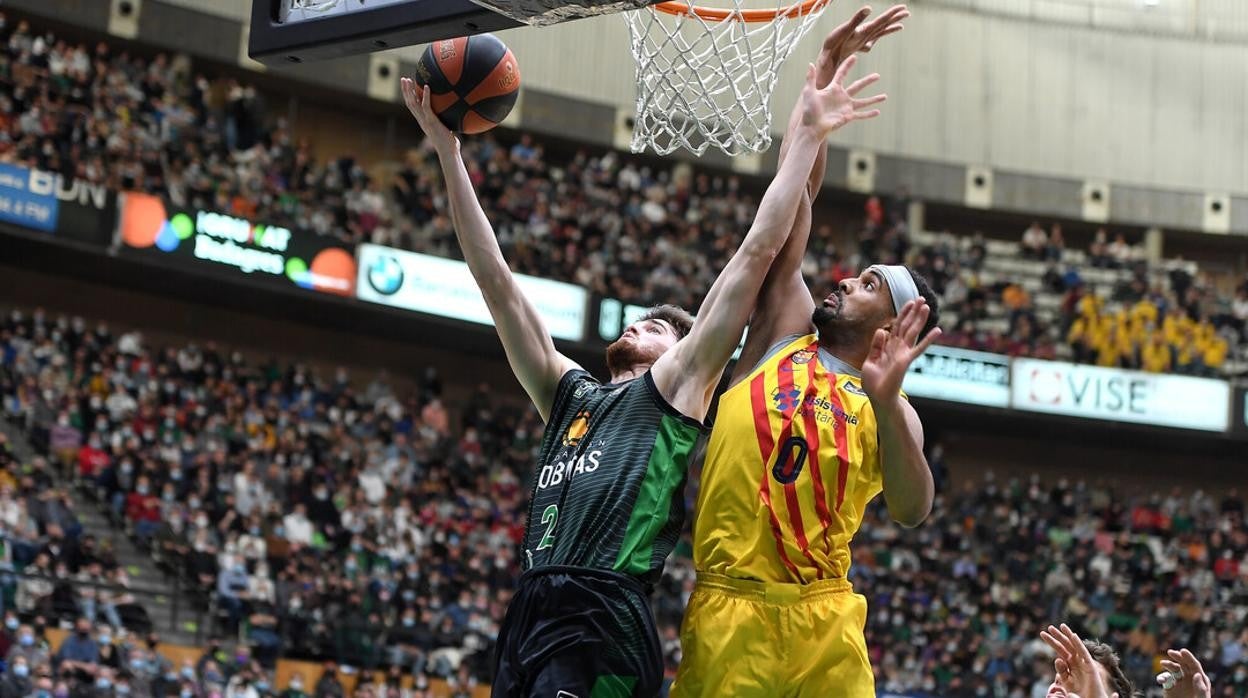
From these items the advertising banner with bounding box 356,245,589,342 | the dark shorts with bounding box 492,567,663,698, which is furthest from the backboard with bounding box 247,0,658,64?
the advertising banner with bounding box 356,245,589,342

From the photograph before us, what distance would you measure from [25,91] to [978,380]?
1441 cm

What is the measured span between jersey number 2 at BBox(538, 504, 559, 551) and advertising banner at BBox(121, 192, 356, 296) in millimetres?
16258

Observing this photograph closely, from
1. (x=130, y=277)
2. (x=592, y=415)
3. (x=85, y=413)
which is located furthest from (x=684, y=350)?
(x=130, y=277)

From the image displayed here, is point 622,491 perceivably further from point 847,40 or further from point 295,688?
point 295,688

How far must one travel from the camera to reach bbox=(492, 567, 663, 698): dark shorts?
166 inches

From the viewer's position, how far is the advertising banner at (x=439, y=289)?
2117cm

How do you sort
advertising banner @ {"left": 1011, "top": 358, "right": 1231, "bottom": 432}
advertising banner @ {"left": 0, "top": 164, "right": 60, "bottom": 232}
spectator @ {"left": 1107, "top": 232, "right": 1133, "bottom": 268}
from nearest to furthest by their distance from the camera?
advertising banner @ {"left": 0, "top": 164, "right": 60, "bottom": 232}, advertising banner @ {"left": 1011, "top": 358, "right": 1231, "bottom": 432}, spectator @ {"left": 1107, "top": 232, "right": 1133, "bottom": 268}

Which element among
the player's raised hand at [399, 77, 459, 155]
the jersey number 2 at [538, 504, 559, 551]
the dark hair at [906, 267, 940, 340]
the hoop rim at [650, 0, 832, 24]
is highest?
the hoop rim at [650, 0, 832, 24]

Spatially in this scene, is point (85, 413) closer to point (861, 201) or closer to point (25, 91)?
point (25, 91)

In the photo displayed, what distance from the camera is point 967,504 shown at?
2412 cm

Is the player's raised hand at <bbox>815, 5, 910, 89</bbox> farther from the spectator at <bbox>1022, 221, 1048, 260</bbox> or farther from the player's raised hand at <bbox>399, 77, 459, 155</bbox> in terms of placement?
the spectator at <bbox>1022, 221, 1048, 260</bbox>

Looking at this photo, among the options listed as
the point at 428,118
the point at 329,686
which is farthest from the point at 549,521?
the point at 329,686

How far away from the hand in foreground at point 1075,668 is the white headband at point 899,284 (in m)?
1.04

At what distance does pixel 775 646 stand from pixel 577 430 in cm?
91
